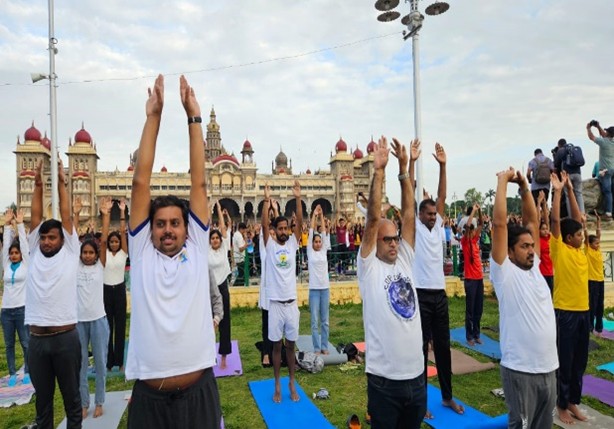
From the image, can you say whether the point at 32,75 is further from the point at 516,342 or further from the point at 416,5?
the point at 516,342

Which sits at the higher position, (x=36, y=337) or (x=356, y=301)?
(x=36, y=337)

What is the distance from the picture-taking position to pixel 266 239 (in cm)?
541

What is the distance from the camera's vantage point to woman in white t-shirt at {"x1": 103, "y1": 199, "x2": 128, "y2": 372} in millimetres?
6148

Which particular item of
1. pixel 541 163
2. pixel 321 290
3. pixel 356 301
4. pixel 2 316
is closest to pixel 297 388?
pixel 321 290

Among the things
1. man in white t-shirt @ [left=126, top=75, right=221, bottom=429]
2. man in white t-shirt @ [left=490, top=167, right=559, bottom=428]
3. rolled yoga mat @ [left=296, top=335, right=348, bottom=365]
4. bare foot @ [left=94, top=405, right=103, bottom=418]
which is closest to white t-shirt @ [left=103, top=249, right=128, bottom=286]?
bare foot @ [left=94, top=405, right=103, bottom=418]

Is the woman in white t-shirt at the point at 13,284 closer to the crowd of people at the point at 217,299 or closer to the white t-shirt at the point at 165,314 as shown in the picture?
the crowd of people at the point at 217,299

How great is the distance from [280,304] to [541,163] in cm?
798

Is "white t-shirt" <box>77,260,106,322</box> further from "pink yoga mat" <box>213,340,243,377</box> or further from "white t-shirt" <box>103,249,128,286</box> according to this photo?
"pink yoga mat" <box>213,340,243,377</box>

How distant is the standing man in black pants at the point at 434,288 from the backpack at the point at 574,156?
243 inches

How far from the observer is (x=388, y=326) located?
2869 millimetres

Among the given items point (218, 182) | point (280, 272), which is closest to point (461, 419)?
point (280, 272)

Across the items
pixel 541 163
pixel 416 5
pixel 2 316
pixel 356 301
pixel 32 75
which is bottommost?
pixel 356 301

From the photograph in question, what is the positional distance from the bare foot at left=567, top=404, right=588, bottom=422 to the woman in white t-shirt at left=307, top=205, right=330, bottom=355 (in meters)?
3.46

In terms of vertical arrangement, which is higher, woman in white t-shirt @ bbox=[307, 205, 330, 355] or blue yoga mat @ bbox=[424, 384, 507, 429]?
woman in white t-shirt @ bbox=[307, 205, 330, 355]
